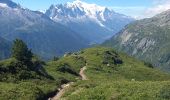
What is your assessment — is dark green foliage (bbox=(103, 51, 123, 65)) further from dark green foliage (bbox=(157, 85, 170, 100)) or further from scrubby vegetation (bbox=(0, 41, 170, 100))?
dark green foliage (bbox=(157, 85, 170, 100))

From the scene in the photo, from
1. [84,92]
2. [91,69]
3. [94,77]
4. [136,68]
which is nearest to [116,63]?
[136,68]

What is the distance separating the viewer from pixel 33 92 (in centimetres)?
7262

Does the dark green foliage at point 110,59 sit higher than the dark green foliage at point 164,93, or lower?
higher

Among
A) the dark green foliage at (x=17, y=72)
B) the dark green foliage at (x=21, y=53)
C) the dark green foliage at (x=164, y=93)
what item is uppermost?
the dark green foliage at (x=21, y=53)

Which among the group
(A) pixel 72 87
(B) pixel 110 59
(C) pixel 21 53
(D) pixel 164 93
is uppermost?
(B) pixel 110 59

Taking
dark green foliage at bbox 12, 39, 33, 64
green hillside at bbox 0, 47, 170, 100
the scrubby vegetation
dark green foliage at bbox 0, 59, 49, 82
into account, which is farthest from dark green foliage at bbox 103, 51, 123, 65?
dark green foliage at bbox 0, 59, 49, 82

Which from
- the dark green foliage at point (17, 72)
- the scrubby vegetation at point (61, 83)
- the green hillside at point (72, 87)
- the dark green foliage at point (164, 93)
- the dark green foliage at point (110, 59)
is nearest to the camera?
the dark green foliage at point (164, 93)

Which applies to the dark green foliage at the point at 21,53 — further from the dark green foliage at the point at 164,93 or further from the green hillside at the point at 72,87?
the dark green foliage at the point at 164,93

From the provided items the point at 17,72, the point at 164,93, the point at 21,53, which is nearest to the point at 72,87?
the point at 17,72

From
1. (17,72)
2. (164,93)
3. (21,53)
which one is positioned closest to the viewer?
(164,93)

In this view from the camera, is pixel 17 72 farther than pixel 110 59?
No

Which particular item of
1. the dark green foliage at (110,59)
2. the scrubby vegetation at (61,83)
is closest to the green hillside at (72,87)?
the scrubby vegetation at (61,83)

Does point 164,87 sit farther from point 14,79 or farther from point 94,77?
point 94,77

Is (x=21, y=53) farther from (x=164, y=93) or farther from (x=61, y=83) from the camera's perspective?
(x=164, y=93)
